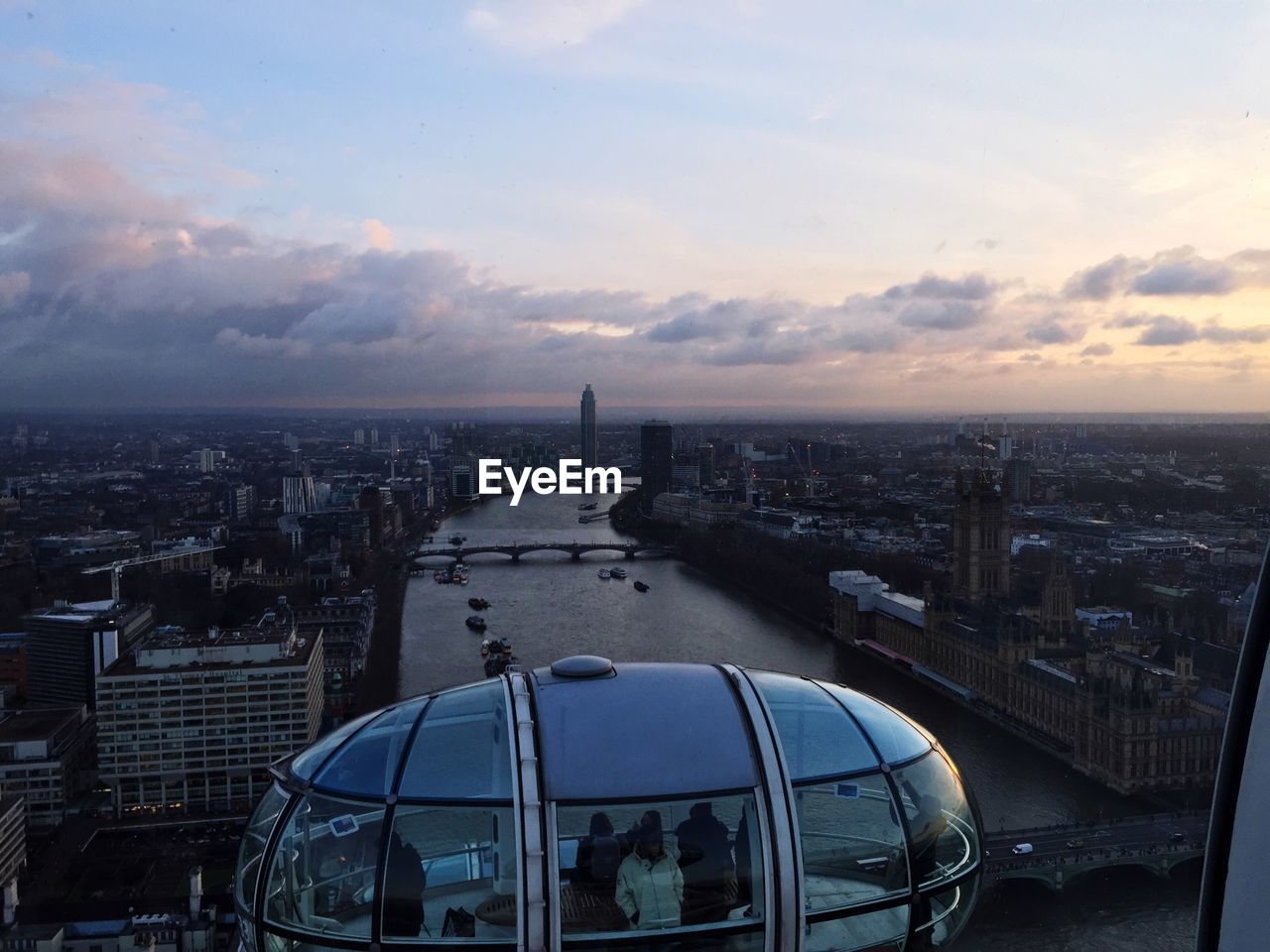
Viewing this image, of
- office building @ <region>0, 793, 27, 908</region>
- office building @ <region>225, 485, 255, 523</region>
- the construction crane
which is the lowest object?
office building @ <region>0, 793, 27, 908</region>

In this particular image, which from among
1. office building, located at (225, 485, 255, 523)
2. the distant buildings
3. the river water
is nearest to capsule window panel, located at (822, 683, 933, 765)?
the river water

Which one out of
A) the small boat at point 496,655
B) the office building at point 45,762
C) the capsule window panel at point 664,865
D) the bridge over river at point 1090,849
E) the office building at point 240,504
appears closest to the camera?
the capsule window panel at point 664,865

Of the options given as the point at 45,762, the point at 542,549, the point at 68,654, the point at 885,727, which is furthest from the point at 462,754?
→ the point at 542,549

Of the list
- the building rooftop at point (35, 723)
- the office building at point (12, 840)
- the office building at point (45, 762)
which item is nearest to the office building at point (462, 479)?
the building rooftop at point (35, 723)

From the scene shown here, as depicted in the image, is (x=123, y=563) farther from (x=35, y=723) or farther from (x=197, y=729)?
(x=197, y=729)

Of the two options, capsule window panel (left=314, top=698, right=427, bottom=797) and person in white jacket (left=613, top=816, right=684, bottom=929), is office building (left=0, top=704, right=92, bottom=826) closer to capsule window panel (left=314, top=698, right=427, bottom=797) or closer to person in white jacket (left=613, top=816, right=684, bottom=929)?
capsule window panel (left=314, top=698, right=427, bottom=797)

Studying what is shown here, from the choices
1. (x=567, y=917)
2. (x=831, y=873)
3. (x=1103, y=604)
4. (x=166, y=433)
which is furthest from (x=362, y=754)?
(x=166, y=433)

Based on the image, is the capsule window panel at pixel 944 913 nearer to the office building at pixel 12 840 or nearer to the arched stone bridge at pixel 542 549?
the office building at pixel 12 840
